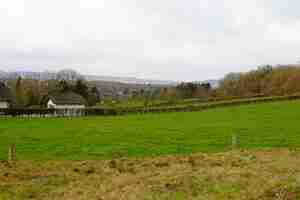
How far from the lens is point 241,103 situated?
182 ft

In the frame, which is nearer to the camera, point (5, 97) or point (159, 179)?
point (159, 179)

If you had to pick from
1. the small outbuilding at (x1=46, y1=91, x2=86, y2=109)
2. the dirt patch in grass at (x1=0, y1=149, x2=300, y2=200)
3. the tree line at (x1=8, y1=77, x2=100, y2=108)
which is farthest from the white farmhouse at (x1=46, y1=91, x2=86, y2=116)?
the dirt patch in grass at (x1=0, y1=149, x2=300, y2=200)

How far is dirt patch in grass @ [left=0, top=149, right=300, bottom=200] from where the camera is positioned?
24.4ft

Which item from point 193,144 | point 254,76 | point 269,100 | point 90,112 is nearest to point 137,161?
point 193,144

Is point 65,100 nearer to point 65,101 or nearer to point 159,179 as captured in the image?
point 65,101

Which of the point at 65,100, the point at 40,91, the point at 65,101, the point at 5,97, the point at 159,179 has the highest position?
the point at 40,91

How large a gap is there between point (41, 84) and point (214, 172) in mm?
82202

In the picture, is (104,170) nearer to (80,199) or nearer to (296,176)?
(80,199)

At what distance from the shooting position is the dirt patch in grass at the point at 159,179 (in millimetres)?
7436

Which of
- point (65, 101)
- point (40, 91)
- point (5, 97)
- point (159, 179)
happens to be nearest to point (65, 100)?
point (65, 101)

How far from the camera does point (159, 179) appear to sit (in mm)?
8484

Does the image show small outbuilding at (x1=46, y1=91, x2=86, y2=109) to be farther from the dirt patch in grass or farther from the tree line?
the dirt patch in grass

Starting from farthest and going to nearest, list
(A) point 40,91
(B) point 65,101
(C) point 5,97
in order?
(A) point 40,91 < (B) point 65,101 < (C) point 5,97

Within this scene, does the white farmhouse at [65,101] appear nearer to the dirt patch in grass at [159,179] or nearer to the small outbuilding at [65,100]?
the small outbuilding at [65,100]
